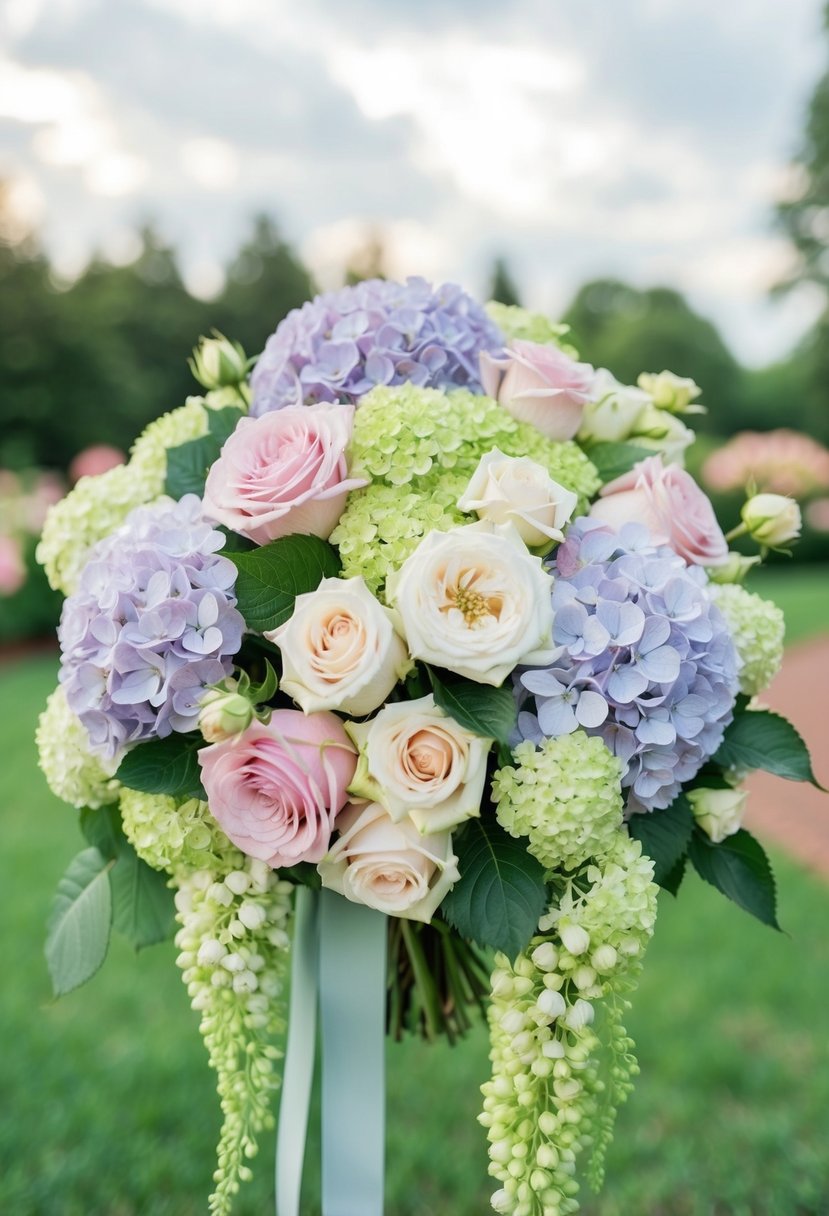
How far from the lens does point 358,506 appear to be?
3.50 feet

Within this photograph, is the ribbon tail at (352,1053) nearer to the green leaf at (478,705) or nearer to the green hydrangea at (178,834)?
the green hydrangea at (178,834)

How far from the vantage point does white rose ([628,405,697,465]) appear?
134 centimetres

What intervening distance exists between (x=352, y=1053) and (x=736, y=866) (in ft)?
1.62

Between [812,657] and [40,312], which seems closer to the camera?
[812,657]

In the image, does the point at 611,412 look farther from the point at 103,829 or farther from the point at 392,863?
the point at 103,829

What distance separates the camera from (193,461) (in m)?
1.27

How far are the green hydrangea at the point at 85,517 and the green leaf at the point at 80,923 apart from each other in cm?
35

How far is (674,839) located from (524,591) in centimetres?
34

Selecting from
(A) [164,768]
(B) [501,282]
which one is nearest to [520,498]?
(A) [164,768]

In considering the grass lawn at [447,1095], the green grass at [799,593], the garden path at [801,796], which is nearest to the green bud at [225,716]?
the grass lawn at [447,1095]

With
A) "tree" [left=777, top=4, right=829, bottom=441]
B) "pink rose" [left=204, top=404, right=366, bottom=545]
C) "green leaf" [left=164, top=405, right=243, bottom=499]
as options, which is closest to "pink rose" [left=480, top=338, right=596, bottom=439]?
"pink rose" [left=204, top=404, right=366, bottom=545]

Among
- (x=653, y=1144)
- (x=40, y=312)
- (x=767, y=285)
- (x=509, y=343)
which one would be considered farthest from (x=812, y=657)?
(x=40, y=312)

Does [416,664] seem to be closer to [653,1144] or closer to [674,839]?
[674,839]

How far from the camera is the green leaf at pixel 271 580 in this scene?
1.02m
